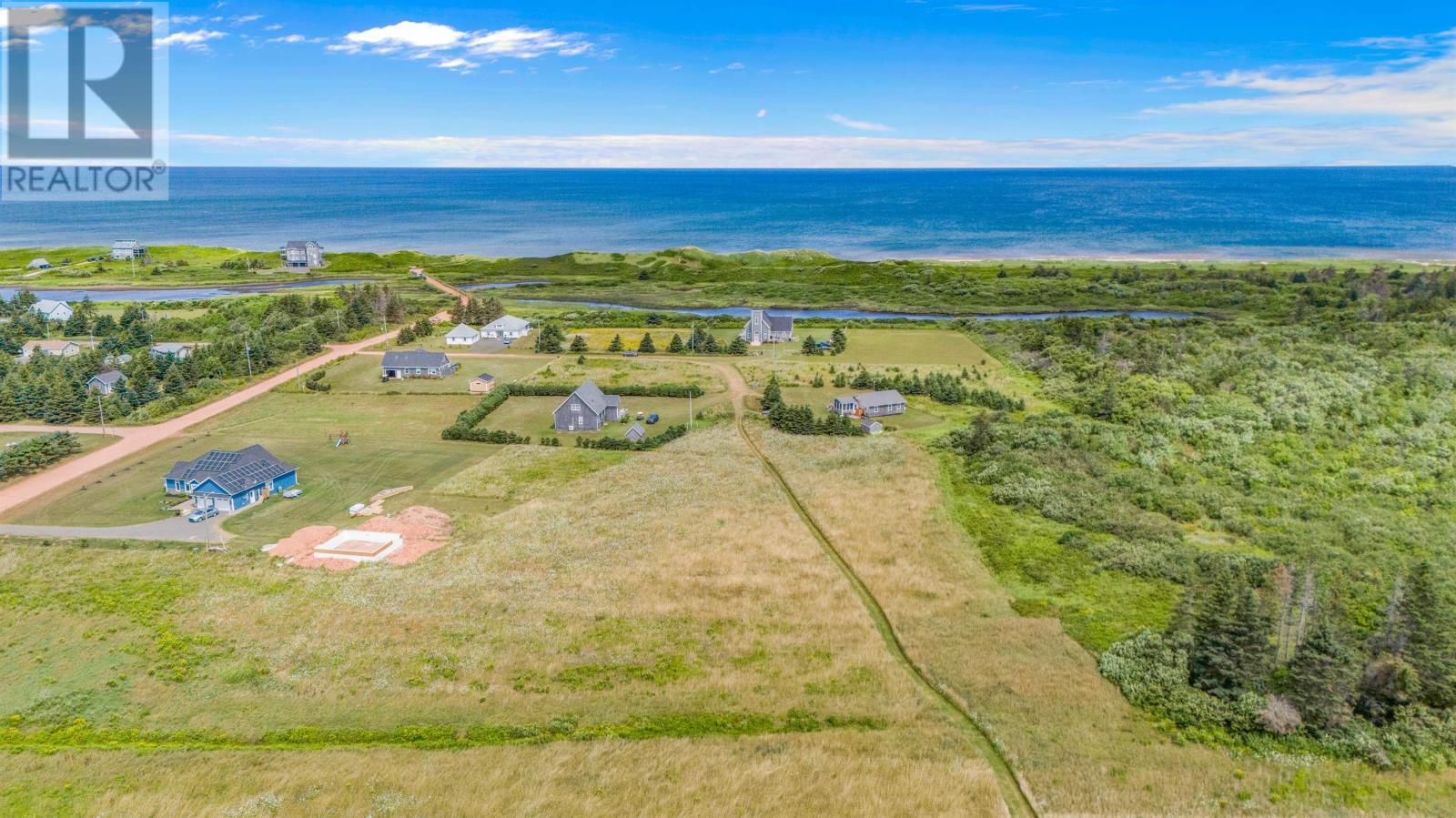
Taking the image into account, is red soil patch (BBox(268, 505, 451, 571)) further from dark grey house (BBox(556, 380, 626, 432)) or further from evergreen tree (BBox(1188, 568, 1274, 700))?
evergreen tree (BBox(1188, 568, 1274, 700))

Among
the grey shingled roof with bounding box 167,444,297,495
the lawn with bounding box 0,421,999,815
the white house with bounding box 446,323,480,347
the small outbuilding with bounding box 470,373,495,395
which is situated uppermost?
the white house with bounding box 446,323,480,347

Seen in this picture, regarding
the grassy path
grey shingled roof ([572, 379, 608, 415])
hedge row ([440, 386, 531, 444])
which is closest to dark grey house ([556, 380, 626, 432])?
grey shingled roof ([572, 379, 608, 415])

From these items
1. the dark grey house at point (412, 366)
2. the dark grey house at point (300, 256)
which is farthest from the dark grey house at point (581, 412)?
the dark grey house at point (300, 256)

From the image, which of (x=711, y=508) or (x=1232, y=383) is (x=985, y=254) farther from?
(x=711, y=508)

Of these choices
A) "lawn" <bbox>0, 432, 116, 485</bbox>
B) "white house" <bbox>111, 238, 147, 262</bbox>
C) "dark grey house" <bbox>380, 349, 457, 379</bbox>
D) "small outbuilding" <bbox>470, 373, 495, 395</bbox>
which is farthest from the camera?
"white house" <bbox>111, 238, 147, 262</bbox>

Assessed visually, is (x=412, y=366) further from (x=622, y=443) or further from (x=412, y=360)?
(x=622, y=443)

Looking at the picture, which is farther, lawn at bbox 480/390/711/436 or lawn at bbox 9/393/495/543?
lawn at bbox 480/390/711/436

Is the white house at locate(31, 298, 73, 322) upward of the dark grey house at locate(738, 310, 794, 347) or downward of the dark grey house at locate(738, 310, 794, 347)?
downward

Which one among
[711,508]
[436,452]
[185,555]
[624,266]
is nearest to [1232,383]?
[711,508]
